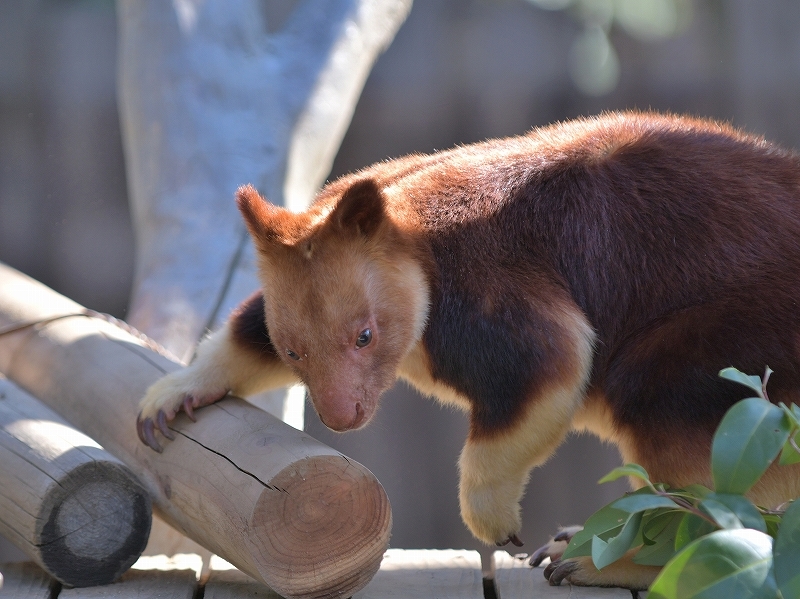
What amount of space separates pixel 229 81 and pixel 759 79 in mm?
2916

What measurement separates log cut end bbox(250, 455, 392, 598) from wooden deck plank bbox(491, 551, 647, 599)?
17.8 inches

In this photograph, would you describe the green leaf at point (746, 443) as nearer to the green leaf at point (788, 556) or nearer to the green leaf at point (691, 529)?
the green leaf at point (788, 556)

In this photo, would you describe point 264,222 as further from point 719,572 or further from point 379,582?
point 719,572

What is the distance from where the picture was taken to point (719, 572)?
1626 millimetres

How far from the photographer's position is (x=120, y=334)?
10.1ft

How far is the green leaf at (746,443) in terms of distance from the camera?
177 centimetres

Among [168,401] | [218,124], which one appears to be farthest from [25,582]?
[218,124]

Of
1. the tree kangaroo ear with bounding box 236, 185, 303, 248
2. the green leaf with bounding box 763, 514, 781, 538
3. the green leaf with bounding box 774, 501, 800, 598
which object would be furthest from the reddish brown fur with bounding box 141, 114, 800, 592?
the green leaf with bounding box 774, 501, 800, 598

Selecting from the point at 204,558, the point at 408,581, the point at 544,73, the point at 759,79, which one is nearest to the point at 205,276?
the point at 204,558

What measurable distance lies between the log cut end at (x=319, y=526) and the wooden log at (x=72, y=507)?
49 centimetres

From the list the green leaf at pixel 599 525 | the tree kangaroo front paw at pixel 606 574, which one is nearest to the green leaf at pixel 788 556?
the green leaf at pixel 599 525

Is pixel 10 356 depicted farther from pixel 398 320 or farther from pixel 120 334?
pixel 398 320

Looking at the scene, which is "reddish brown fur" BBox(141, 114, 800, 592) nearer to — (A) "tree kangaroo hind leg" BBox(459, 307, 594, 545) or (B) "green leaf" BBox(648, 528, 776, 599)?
(A) "tree kangaroo hind leg" BBox(459, 307, 594, 545)

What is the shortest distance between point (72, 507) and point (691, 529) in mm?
1528
